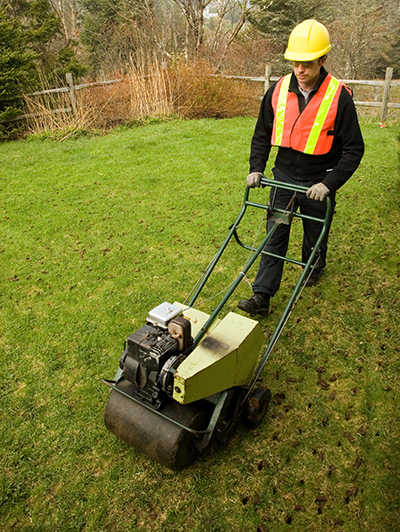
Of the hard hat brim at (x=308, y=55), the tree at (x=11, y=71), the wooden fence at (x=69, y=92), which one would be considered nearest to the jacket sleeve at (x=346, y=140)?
the hard hat brim at (x=308, y=55)

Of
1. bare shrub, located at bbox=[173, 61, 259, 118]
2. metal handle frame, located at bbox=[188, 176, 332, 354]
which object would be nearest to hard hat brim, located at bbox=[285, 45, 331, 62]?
metal handle frame, located at bbox=[188, 176, 332, 354]

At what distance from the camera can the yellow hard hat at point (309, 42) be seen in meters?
2.47

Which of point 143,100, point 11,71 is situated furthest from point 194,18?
point 11,71

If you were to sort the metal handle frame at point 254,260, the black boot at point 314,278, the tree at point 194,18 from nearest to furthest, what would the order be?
the metal handle frame at point 254,260
the black boot at point 314,278
the tree at point 194,18

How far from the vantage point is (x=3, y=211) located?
5516 millimetres

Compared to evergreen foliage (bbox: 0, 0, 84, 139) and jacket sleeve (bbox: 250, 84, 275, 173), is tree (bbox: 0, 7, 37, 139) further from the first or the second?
jacket sleeve (bbox: 250, 84, 275, 173)

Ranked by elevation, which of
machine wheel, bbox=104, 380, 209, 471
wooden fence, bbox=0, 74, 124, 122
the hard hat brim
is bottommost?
machine wheel, bbox=104, 380, 209, 471

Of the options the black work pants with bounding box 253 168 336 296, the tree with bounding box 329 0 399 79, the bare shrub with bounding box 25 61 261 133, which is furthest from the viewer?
the tree with bounding box 329 0 399 79

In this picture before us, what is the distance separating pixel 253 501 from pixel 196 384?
711mm

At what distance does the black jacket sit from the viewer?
2.71m

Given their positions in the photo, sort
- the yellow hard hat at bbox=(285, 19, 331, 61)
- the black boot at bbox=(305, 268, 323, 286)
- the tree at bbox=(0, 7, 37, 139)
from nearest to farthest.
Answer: the yellow hard hat at bbox=(285, 19, 331, 61) < the black boot at bbox=(305, 268, 323, 286) < the tree at bbox=(0, 7, 37, 139)

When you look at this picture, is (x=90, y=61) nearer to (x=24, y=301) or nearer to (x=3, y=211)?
(x=3, y=211)

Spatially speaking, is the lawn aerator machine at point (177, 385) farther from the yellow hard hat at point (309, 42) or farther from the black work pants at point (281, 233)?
the yellow hard hat at point (309, 42)

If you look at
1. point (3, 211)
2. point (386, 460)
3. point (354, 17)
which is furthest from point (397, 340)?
point (354, 17)
